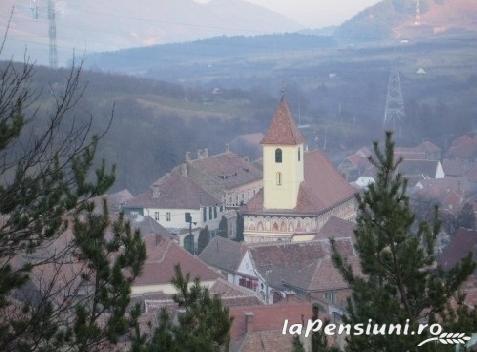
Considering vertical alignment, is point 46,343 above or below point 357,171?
above

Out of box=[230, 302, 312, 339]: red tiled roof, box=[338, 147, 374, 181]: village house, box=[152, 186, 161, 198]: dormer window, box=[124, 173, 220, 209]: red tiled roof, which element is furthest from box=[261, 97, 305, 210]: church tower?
box=[338, 147, 374, 181]: village house

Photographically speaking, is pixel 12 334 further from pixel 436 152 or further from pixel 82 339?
pixel 436 152

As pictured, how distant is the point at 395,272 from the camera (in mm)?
13281

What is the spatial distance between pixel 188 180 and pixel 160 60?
434ft

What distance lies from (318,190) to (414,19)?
232ft

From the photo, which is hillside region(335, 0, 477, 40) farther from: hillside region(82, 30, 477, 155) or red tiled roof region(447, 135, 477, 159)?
red tiled roof region(447, 135, 477, 159)

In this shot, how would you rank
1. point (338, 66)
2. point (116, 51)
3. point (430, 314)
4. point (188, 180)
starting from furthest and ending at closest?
1. point (116, 51)
2. point (338, 66)
3. point (188, 180)
4. point (430, 314)

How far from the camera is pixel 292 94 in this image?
11119 cm

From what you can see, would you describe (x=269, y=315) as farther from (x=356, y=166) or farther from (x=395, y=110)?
(x=395, y=110)

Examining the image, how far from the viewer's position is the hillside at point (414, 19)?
335 feet

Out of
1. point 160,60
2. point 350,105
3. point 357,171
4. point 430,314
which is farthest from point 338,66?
point 430,314

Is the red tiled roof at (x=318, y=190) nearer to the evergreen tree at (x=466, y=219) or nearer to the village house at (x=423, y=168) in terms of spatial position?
the evergreen tree at (x=466, y=219)

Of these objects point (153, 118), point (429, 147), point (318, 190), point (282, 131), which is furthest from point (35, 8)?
point (282, 131)

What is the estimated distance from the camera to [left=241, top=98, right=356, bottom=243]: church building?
4250 cm
